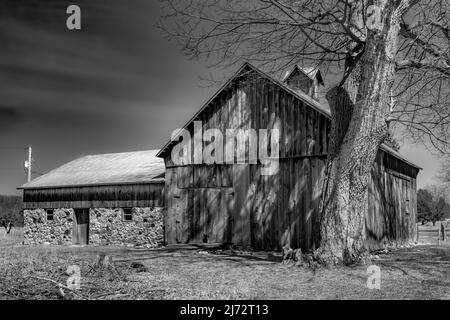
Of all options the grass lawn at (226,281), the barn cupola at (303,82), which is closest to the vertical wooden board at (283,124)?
the grass lawn at (226,281)

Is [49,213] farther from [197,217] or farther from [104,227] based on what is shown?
[197,217]

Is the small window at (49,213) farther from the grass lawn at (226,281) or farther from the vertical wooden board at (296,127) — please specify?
the vertical wooden board at (296,127)

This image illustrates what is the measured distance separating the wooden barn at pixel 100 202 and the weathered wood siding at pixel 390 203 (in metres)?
10.4

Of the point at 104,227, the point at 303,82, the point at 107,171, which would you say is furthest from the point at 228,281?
the point at 107,171

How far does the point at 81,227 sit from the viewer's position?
2820cm

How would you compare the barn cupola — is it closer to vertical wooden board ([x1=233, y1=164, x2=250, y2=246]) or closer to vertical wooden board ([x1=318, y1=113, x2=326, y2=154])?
vertical wooden board ([x1=318, y1=113, x2=326, y2=154])

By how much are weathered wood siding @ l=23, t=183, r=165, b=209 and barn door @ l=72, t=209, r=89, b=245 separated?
614 millimetres

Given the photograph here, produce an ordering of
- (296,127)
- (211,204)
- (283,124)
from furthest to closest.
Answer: (211,204) → (283,124) → (296,127)

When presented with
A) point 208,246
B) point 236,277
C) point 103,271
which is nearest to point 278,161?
point 208,246

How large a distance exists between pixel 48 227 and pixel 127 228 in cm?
689

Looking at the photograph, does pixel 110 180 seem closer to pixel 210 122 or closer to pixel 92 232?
pixel 92 232

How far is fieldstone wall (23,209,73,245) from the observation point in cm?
2822

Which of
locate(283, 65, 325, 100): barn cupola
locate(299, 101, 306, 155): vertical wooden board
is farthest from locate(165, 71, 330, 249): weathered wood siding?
locate(283, 65, 325, 100): barn cupola

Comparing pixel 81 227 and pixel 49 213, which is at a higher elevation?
pixel 49 213
